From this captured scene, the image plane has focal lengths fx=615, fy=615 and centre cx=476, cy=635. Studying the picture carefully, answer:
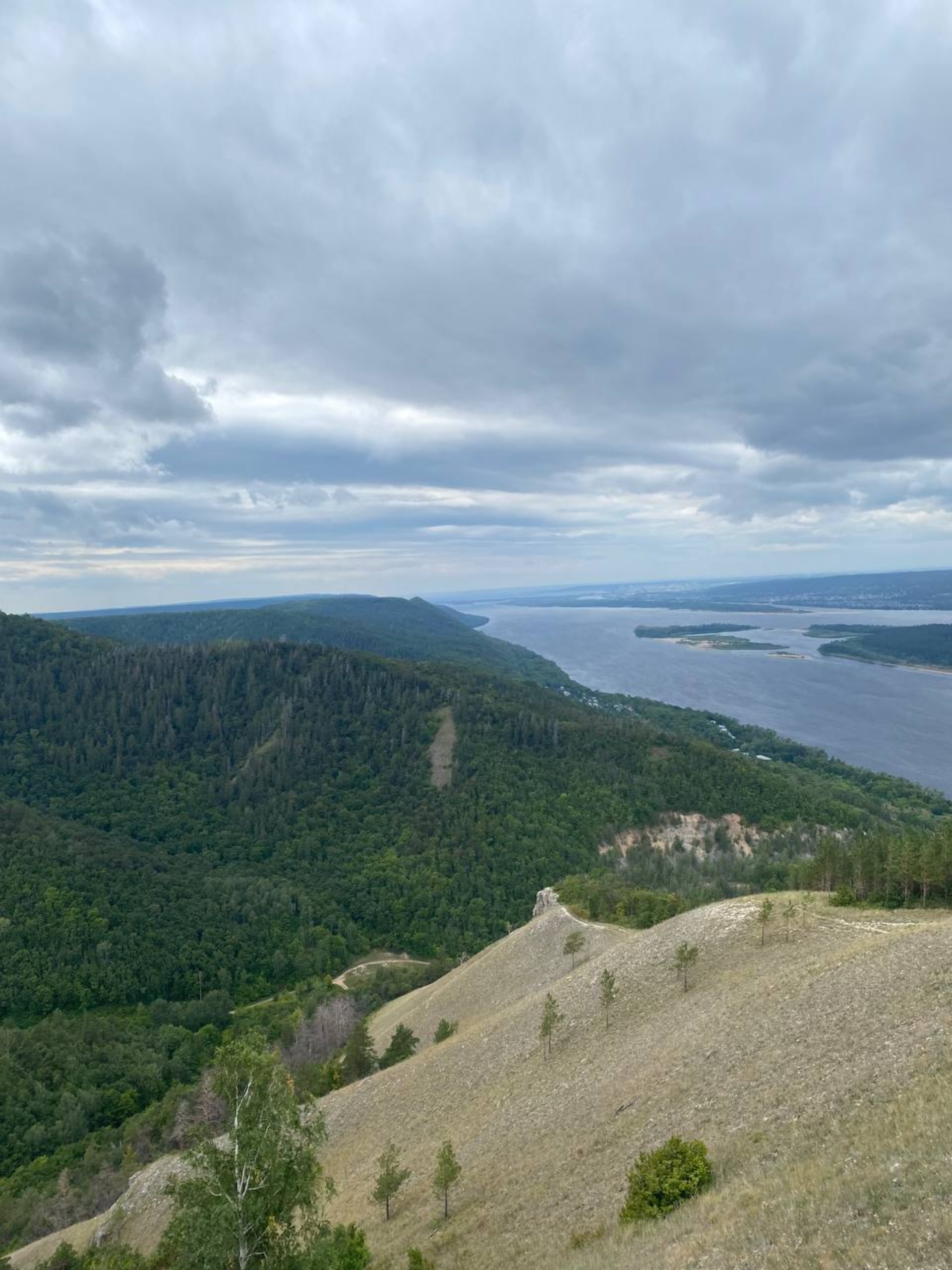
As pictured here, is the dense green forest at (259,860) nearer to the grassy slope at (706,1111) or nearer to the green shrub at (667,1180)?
the grassy slope at (706,1111)

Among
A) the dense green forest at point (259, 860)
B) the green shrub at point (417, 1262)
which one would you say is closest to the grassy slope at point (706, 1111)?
the green shrub at point (417, 1262)

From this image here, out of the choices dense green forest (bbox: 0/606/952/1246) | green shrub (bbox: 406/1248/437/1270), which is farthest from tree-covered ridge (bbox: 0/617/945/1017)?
green shrub (bbox: 406/1248/437/1270)

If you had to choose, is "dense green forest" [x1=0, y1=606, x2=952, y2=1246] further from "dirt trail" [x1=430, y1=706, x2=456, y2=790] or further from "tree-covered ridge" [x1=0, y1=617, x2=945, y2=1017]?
"dirt trail" [x1=430, y1=706, x2=456, y2=790]

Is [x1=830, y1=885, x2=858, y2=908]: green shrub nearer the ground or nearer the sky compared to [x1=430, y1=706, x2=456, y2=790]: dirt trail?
nearer the sky

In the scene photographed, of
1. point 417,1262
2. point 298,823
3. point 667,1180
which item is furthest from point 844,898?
point 298,823

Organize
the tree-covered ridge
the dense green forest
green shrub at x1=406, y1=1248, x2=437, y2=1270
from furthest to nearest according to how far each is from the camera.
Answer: the tree-covered ridge, the dense green forest, green shrub at x1=406, y1=1248, x2=437, y2=1270

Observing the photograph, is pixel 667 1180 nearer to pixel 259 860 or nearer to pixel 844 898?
pixel 844 898
